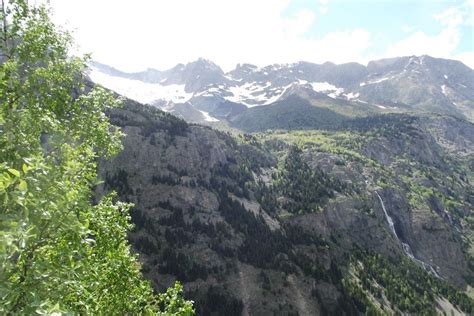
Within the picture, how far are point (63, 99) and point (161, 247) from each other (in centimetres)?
16026

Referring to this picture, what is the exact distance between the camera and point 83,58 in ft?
77.8

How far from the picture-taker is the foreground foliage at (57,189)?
436 inches

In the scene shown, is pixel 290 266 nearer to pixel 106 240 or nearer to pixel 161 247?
pixel 161 247

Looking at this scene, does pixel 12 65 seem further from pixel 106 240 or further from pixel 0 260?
pixel 0 260

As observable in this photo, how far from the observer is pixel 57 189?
11602 millimetres

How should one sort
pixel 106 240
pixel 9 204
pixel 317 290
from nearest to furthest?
pixel 9 204
pixel 106 240
pixel 317 290

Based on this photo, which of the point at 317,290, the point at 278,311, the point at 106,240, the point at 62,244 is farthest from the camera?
the point at 317,290

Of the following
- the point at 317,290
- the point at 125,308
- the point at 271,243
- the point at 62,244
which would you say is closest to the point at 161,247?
the point at 271,243

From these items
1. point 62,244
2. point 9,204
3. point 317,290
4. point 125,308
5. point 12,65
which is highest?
point 12,65

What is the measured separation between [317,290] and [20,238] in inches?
6860

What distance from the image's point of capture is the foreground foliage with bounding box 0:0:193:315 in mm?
11078

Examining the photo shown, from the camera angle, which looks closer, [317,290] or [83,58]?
[83,58]

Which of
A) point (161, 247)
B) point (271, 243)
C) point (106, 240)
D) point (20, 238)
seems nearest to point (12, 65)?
point (106, 240)

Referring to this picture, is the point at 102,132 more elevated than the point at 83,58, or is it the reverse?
the point at 83,58
